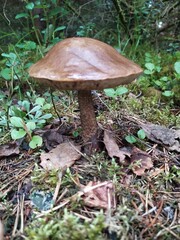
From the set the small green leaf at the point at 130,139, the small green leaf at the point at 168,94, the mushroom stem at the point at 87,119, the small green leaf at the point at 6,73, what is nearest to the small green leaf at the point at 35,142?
the mushroom stem at the point at 87,119

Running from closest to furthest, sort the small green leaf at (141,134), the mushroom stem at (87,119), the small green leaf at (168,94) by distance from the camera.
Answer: the mushroom stem at (87,119), the small green leaf at (141,134), the small green leaf at (168,94)

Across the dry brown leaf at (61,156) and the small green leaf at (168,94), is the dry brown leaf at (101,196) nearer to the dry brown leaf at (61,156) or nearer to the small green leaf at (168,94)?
the dry brown leaf at (61,156)

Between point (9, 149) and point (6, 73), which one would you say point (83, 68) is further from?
point (6, 73)

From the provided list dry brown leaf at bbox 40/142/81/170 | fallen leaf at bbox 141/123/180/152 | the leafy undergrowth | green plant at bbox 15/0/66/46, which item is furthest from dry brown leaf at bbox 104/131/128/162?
green plant at bbox 15/0/66/46

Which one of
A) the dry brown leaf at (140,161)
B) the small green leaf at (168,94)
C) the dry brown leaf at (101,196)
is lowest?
the small green leaf at (168,94)

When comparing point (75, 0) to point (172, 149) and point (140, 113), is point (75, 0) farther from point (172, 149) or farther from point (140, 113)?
point (172, 149)

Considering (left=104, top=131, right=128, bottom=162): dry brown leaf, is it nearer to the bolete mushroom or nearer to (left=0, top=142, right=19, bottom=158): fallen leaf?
the bolete mushroom
